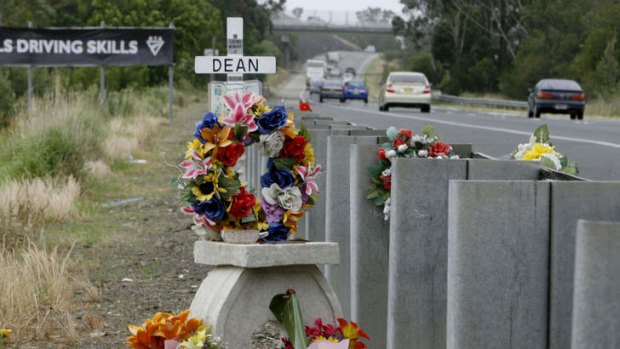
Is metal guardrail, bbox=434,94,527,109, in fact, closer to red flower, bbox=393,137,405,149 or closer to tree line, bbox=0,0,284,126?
tree line, bbox=0,0,284,126

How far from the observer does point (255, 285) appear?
19.2 ft

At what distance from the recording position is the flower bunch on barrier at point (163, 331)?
18.9ft

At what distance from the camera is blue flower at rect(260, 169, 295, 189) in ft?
20.8

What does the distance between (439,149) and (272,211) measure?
860 mm

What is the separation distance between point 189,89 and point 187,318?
5457 centimetres

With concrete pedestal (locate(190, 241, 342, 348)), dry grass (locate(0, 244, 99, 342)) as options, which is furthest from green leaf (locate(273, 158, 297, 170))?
dry grass (locate(0, 244, 99, 342))

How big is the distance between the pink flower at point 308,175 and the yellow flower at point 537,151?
1.53 m

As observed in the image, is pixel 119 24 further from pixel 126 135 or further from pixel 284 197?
pixel 284 197

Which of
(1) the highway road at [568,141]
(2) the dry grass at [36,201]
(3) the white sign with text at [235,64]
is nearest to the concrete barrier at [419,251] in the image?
(3) the white sign with text at [235,64]

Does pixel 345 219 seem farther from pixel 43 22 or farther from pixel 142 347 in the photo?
pixel 43 22

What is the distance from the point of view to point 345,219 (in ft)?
24.6

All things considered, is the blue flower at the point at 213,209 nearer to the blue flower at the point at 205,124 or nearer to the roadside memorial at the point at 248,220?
the roadside memorial at the point at 248,220

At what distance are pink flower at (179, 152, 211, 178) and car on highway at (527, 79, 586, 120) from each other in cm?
3719

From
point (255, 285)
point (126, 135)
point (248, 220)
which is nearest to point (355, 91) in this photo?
point (126, 135)
